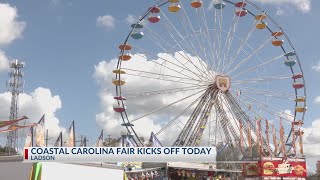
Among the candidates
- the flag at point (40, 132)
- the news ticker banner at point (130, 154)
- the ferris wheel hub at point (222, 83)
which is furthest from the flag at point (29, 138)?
the ferris wheel hub at point (222, 83)

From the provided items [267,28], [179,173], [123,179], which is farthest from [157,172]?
[123,179]

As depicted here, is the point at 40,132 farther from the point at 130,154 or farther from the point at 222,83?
the point at 222,83

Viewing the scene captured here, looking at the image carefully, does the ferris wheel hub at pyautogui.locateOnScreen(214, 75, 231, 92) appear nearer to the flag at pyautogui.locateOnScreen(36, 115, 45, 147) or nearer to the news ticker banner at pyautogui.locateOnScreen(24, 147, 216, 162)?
the flag at pyautogui.locateOnScreen(36, 115, 45, 147)

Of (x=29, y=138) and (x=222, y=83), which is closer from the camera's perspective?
(x=29, y=138)

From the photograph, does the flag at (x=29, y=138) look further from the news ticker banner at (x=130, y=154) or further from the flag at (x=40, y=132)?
the news ticker banner at (x=130, y=154)

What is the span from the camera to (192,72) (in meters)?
42.7

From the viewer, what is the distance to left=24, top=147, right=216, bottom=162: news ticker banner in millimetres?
20625

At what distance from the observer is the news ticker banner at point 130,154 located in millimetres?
20625

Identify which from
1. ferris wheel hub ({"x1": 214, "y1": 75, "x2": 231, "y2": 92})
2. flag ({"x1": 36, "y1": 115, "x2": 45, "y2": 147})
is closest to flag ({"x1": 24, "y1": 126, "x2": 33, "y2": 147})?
flag ({"x1": 36, "y1": 115, "x2": 45, "y2": 147})

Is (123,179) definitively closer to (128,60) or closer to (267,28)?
(128,60)

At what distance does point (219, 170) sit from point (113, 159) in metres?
33.9

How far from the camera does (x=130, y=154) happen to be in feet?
69.2

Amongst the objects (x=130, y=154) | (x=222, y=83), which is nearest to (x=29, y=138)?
(x=130, y=154)

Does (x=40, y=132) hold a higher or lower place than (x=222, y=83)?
lower
